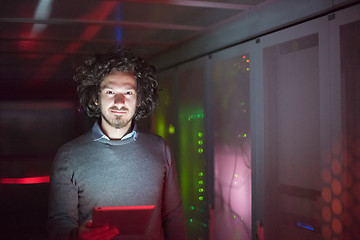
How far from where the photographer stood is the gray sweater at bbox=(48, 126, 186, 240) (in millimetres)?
1933

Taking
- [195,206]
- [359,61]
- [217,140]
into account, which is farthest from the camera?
[195,206]

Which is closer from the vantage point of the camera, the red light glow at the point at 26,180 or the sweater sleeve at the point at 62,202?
the sweater sleeve at the point at 62,202

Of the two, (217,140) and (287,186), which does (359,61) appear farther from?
(217,140)

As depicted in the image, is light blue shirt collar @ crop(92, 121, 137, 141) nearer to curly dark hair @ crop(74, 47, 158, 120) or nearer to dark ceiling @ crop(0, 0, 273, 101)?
curly dark hair @ crop(74, 47, 158, 120)

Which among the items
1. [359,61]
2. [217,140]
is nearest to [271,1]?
[359,61]

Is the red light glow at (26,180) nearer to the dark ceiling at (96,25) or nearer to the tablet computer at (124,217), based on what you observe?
the dark ceiling at (96,25)

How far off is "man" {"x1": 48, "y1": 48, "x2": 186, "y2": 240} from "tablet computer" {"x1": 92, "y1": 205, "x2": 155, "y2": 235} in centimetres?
6

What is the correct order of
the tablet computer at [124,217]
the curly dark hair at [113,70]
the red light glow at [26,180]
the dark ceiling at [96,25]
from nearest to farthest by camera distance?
the tablet computer at [124,217], the curly dark hair at [113,70], the dark ceiling at [96,25], the red light glow at [26,180]

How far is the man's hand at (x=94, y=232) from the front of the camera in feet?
5.67

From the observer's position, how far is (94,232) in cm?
173

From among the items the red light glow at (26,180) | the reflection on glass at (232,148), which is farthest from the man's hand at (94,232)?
the red light glow at (26,180)

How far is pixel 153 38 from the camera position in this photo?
13.4 feet

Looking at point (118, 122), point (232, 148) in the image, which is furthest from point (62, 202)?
point (232, 148)

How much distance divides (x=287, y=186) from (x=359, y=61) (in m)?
1.02
